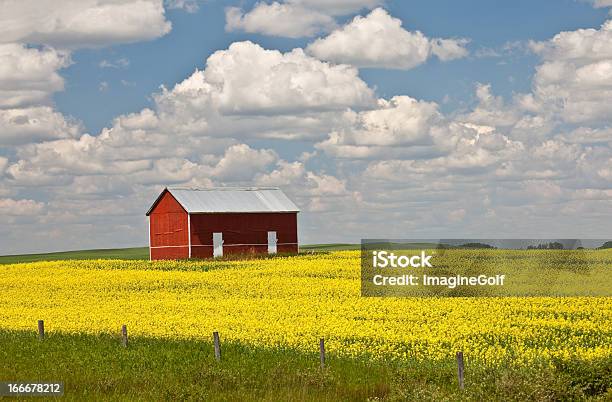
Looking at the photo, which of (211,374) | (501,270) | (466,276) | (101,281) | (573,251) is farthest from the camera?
(573,251)

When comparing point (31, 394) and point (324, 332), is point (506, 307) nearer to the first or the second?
point (324, 332)

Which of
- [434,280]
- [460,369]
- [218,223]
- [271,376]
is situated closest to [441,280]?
[434,280]

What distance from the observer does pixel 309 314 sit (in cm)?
3123

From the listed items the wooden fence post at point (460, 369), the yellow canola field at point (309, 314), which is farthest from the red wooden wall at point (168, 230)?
the wooden fence post at point (460, 369)

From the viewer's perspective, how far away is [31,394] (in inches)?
678

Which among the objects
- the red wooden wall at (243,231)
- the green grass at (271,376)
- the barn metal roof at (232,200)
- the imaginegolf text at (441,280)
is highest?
the barn metal roof at (232,200)

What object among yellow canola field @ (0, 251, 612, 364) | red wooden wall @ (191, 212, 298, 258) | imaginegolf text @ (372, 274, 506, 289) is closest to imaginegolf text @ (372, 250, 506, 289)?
imaginegolf text @ (372, 274, 506, 289)

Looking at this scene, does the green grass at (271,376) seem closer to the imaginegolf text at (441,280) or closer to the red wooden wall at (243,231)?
the imaginegolf text at (441,280)

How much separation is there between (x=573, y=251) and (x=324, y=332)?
122ft

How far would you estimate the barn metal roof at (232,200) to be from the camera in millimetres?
64812

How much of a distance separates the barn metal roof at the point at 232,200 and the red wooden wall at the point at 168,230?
74 cm

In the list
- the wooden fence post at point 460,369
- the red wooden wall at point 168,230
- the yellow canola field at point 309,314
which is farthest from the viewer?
the red wooden wall at point 168,230

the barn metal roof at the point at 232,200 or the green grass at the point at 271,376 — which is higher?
the barn metal roof at the point at 232,200

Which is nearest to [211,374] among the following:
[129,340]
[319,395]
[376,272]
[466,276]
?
[319,395]
